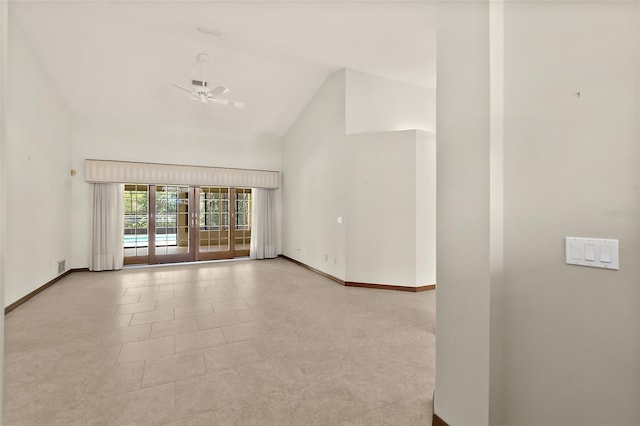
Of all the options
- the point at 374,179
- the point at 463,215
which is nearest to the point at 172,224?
the point at 374,179

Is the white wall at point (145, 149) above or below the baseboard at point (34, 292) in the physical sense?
above

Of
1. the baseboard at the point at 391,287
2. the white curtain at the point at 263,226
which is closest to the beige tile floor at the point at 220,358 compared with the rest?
the baseboard at the point at 391,287

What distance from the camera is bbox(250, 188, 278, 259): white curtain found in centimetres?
754

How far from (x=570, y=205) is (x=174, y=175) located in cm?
711

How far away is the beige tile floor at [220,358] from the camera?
73.1 inches

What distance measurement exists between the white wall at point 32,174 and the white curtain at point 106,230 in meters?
0.53

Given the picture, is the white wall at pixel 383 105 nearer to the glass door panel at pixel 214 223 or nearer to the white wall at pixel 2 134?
the glass door panel at pixel 214 223

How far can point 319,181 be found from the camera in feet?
19.4

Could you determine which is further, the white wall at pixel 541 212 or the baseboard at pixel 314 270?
the baseboard at pixel 314 270

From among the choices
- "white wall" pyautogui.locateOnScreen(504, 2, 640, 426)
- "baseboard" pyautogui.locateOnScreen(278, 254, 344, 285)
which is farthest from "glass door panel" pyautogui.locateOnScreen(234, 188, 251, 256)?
"white wall" pyautogui.locateOnScreen(504, 2, 640, 426)

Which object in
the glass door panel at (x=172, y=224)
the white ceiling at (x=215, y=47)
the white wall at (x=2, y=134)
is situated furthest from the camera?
the glass door panel at (x=172, y=224)

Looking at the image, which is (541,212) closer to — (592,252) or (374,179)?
(592,252)

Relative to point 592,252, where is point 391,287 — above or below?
below

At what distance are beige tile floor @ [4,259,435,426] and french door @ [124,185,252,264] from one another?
2.31 metres
